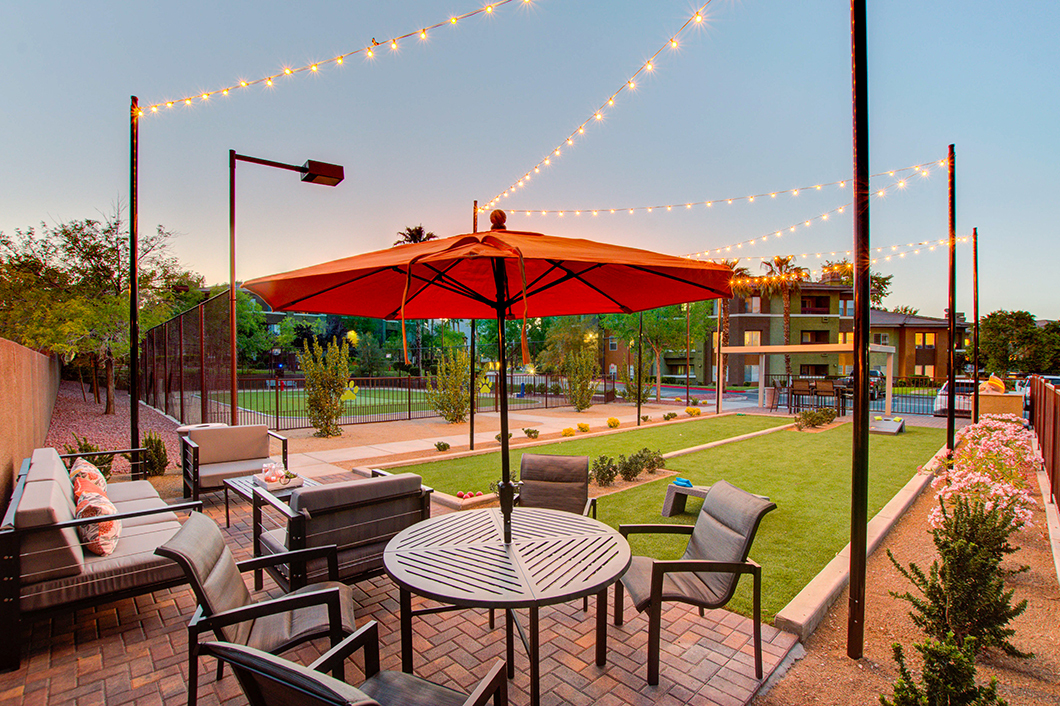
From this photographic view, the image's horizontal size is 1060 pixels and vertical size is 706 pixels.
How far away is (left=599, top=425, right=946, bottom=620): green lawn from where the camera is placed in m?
4.38

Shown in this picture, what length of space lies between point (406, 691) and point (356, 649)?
0.86 feet

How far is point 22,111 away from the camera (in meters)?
11.1

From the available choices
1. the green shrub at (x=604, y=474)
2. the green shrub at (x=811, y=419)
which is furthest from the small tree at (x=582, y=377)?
the green shrub at (x=604, y=474)

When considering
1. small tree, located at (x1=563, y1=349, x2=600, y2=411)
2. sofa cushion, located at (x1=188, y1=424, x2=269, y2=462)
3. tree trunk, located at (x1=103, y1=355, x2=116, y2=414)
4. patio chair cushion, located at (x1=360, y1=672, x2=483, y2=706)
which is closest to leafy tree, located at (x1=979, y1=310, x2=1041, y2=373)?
small tree, located at (x1=563, y1=349, x2=600, y2=411)

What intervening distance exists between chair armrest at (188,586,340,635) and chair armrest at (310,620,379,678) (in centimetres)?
33

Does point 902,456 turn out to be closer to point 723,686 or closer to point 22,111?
point 723,686

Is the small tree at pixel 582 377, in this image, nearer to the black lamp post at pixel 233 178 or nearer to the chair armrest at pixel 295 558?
the black lamp post at pixel 233 178

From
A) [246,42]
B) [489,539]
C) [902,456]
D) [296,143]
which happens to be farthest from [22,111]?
[902,456]

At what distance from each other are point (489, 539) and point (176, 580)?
95.1 inches

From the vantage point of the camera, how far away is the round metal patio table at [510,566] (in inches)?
90.7

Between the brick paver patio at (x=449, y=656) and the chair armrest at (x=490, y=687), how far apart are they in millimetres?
903

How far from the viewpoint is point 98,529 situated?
3568 millimetres

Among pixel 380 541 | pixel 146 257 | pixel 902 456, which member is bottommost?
pixel 902 456

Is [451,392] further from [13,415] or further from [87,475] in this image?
[87,475]
